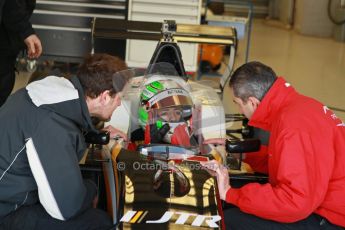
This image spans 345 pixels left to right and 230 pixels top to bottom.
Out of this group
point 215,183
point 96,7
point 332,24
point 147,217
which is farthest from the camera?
point 332,24

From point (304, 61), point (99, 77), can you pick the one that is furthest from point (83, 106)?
point (304, 61)

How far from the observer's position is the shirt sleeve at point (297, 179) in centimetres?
225

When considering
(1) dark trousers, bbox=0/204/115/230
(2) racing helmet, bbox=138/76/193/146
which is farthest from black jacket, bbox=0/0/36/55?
(1) dark trousers, bbox=0/204/115/230

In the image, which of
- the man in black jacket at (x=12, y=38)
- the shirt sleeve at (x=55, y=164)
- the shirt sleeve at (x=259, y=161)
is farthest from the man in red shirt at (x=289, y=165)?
the man in black jacket at (x=12, y=38)

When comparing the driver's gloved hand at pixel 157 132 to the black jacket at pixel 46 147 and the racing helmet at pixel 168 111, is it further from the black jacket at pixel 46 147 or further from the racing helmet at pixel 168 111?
the black jacket at pixel 46 147

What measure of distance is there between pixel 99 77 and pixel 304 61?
22.7 feet

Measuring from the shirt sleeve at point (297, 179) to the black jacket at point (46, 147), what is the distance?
802 mm

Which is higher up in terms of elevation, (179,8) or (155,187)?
(179,8)

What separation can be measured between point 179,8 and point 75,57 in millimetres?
1272

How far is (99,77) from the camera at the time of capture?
235cm

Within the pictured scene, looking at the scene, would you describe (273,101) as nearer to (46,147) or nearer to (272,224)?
(272,224)

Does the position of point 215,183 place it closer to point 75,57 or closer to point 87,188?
point 87,188

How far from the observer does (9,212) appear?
7.57 feet

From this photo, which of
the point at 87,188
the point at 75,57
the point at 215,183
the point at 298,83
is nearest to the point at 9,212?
the point at 87,188
